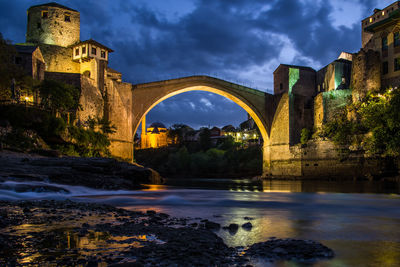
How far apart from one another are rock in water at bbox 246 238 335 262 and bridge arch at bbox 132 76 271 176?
24.1 meters

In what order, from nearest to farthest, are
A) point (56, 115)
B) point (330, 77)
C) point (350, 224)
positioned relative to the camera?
1. point (350, 224)
2. point (56, 115)
3. point (330, 77)

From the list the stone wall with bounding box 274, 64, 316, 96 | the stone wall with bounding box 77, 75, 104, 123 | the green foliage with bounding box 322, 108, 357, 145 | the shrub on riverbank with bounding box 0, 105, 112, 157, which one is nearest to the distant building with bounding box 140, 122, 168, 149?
the stone wall with bounding box 274, 64, 316, 96

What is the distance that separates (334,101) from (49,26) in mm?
26046

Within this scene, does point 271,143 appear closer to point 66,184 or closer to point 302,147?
point 302,147

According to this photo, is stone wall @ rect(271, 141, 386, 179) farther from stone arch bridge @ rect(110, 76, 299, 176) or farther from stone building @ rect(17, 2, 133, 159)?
stone building @ rect(17, 2, 133, 159)

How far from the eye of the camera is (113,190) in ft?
33.8

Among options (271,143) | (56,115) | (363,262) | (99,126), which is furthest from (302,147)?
(363,262)

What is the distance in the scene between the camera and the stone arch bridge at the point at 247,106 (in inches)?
1048

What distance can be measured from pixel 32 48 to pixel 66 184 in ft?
48.4

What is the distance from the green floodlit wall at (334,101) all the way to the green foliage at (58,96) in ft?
66.5

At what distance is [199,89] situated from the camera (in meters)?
31.0

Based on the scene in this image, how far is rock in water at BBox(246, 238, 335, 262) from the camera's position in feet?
8.54

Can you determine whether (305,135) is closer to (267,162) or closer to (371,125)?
(267,162)

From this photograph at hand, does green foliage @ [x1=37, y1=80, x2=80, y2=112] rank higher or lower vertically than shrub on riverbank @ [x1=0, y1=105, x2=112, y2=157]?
higher
